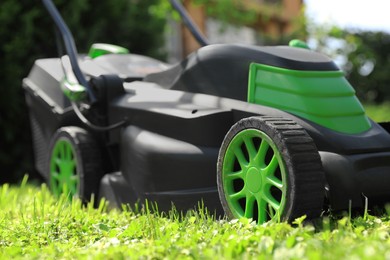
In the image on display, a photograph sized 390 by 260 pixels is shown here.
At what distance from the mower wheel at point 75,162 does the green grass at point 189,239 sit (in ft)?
2.11

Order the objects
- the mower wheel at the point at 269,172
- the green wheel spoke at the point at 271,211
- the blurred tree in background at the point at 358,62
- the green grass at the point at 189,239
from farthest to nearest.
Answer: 1. the blurred tree in background at the point at 358,62
2. the green wheel spoke at the point at 271,211
3. the mower wheel at the point at 269,172
4. the green grass at the point at 189,239

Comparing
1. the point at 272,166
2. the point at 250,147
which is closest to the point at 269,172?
the point at 272,166

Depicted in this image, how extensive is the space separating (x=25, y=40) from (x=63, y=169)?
2485 mm

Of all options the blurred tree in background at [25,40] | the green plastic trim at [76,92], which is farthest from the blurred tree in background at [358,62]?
the green plastic trim at [76,92]

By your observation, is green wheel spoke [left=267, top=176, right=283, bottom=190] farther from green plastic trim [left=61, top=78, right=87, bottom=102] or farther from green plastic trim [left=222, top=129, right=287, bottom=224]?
green plastic trim [left=61, top=78, right=87, bottom=102]

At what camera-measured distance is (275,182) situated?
2.42m

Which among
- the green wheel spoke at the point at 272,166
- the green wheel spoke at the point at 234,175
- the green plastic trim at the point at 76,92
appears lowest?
the green wheel spoke at the point at 234,175

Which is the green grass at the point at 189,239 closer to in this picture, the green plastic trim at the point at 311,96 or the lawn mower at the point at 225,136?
the lawn mower at the point at 225,136

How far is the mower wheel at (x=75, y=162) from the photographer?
375cm

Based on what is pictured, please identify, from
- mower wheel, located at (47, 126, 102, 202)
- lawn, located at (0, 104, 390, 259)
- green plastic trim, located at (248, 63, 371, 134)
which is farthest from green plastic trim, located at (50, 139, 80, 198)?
green plastic trim, located at (248, 63, 371, 134)

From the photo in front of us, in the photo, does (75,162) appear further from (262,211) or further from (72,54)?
(262,211)

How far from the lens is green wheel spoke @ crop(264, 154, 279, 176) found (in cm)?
243

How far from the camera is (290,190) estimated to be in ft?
7.58

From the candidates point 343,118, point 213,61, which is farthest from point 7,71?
point 343,118
